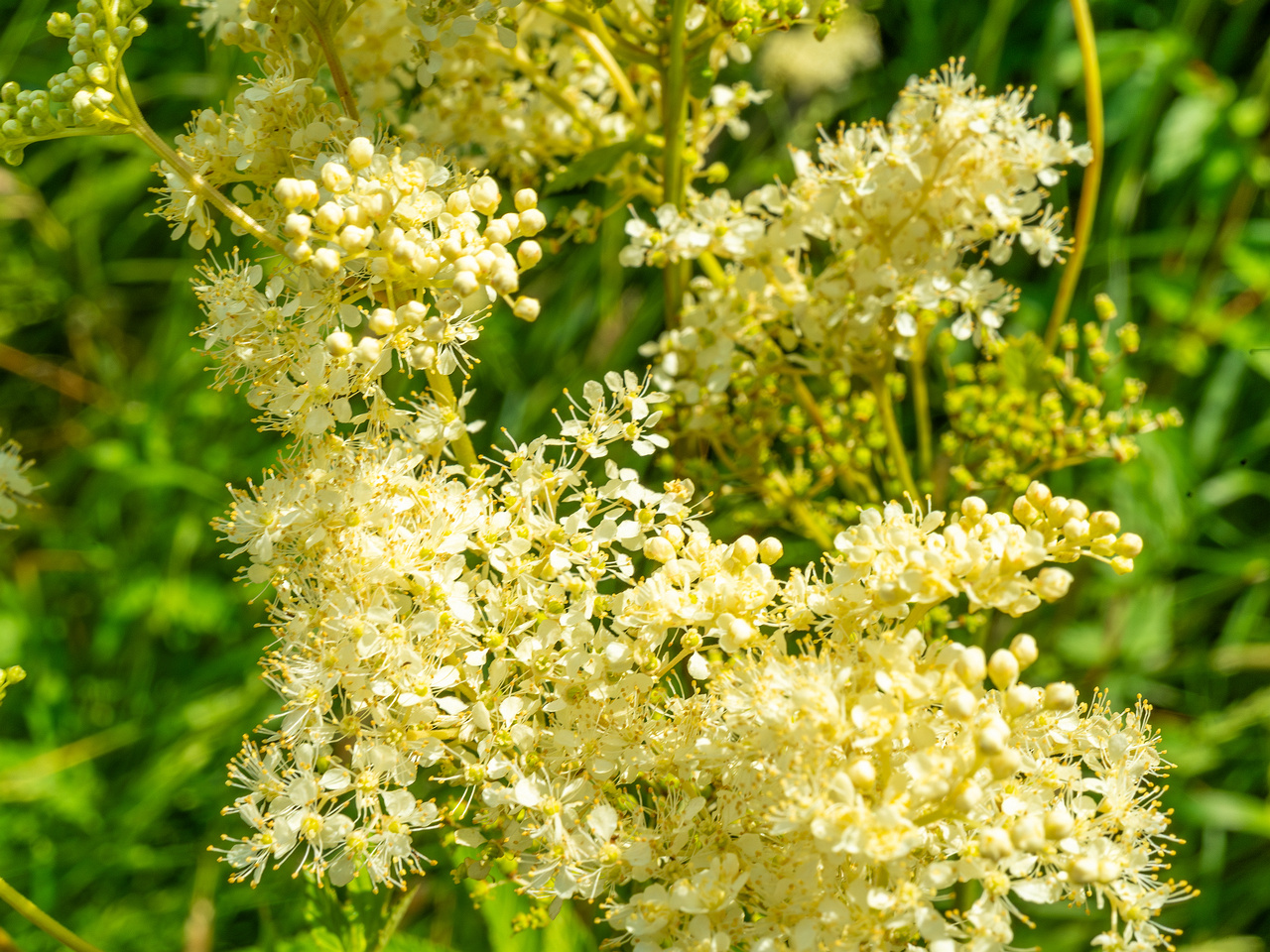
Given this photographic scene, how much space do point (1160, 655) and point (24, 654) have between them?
2.27 m

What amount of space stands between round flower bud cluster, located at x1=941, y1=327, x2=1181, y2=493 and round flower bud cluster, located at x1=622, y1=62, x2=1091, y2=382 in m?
0.08

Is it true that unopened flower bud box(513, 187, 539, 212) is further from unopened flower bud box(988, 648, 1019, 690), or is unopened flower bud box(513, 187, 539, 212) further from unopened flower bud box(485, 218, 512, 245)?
unopened flower bud box(988, 648, 1019, 690)

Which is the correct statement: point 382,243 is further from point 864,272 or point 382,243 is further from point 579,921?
point 579,921

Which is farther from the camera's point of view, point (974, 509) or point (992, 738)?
point (974, 509)

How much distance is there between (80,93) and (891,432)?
2.72 ft

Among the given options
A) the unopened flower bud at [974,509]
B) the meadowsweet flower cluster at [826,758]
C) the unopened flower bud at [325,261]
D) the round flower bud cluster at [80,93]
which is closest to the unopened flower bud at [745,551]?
the meadowsweet flower cluster at [826,758]

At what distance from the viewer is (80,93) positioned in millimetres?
721

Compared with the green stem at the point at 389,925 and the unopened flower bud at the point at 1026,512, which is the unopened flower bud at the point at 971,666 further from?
the green stem at the point at 389,925

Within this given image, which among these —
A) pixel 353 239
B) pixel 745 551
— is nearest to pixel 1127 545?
pixel 745 551

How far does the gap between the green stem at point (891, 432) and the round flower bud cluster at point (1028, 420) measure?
0.17ft

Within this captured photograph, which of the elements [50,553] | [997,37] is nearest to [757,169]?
[997,37]

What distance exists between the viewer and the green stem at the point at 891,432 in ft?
3.37

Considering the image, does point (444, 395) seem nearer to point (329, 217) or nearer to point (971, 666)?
point (329, 217)

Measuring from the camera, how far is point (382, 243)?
72cm
